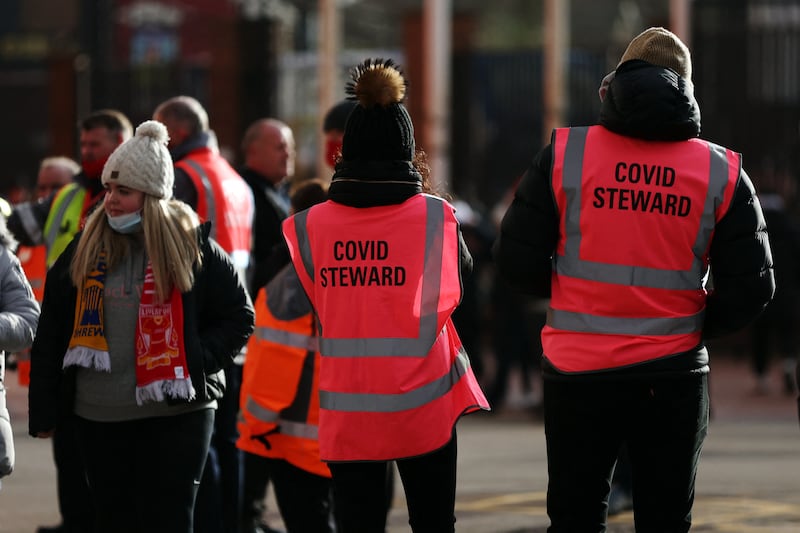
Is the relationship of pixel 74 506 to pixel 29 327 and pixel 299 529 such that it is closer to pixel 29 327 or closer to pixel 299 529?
pixel 299 529

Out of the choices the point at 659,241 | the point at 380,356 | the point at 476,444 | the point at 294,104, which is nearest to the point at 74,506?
the point at 380,356

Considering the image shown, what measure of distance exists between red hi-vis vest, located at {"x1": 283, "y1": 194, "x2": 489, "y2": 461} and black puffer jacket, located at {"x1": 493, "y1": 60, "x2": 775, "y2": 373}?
0.25 m

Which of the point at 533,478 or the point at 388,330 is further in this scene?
the point at 533,478

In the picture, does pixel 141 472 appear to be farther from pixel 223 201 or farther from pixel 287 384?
pixel 223 201

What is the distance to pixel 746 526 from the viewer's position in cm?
805

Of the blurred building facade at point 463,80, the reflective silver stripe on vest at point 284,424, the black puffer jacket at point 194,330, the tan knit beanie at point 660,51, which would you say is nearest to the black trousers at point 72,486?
the reflective silver stripe on vest at point 284,424

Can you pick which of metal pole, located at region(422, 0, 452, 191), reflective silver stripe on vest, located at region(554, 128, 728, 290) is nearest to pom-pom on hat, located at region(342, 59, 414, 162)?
reflective silver stripe on vest, located at region(554, 128, 728, 290)

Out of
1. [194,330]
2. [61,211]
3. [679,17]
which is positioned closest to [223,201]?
[61,211]

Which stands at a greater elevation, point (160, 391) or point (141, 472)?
point (160, 391)

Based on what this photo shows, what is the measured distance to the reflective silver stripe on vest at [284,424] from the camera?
6.62 meters

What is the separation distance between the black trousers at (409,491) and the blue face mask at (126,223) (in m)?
1.08

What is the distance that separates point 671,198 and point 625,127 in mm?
265

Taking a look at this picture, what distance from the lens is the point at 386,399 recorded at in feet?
16.7

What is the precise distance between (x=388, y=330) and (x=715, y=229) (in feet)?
3.51
